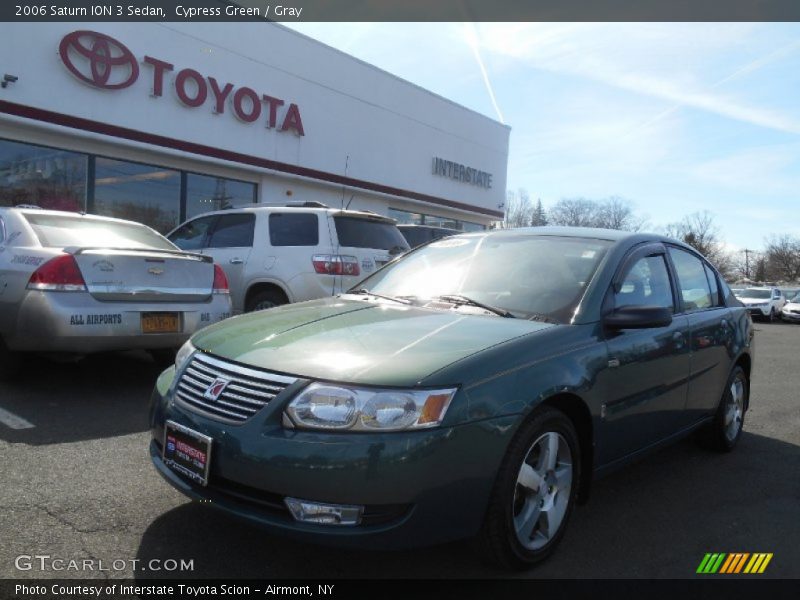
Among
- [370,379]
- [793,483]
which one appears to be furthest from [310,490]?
[793,483]

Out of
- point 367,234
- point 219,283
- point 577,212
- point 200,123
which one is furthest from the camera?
point 577,212

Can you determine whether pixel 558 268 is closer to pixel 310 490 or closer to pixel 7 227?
pixel 310 490

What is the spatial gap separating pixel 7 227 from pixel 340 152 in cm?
1168

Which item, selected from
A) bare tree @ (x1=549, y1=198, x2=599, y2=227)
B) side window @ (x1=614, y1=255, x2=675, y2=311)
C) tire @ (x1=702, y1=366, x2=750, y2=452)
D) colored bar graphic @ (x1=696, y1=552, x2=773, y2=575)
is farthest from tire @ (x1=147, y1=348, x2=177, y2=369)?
bare tree @ (x1=549, y1=198, x2=599, y2=227)

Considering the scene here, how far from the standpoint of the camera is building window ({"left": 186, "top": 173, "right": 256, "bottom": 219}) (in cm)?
1344

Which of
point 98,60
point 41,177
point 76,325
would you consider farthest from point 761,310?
point 76,325

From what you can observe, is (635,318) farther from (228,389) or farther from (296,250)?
(296,250)

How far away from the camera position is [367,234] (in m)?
7.55

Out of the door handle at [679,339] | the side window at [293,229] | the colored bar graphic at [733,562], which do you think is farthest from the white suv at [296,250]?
the colored bar graphic at [733,562]

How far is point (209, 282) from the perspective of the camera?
5699 millimetres

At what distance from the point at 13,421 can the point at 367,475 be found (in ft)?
10.6

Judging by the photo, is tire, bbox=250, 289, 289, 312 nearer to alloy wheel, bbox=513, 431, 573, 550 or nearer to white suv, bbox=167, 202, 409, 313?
white suv, bbox=167, 202, 409, 313

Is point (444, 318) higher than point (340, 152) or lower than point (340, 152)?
lower

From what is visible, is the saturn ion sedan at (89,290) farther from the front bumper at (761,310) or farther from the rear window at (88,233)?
the front bumper at (761,310)
